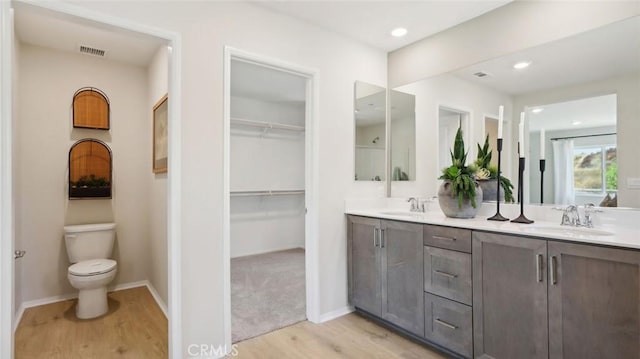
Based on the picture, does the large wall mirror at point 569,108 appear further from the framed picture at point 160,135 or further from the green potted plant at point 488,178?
the framed picture at point 160,135

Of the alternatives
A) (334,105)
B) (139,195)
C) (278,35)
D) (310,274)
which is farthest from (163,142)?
(310,274)

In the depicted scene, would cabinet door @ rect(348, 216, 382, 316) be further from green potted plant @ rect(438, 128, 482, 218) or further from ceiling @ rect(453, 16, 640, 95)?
ceiling @ rect(453, 16, 640, 95)

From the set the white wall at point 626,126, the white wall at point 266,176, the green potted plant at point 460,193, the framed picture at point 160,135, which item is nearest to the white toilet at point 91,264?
the framed picture at point 160,135

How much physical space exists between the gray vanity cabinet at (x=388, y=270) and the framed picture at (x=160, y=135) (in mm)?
1721

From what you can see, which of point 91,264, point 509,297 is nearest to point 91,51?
point 91,264

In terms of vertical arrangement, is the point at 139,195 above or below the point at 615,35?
below

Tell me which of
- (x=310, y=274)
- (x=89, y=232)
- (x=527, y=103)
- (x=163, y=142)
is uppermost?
(x=527, y=103)

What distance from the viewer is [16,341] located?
2.33m

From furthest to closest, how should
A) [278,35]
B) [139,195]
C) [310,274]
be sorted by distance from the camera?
[139,195] → [310,274] → [278,35]

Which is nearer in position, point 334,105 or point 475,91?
point 475,91

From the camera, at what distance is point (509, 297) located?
5.80ft

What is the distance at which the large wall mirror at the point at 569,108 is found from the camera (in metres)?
1.87

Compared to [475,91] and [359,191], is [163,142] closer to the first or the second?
[359,191]

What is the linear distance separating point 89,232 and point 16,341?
3.14 ft
